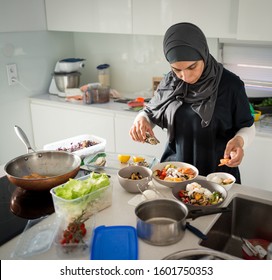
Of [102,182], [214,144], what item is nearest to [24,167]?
[102,182]

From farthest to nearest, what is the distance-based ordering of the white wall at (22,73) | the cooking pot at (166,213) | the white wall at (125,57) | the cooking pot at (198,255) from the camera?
the white wall at (125,57) → the white wall at (22,73) → the cooking pot at (166,213) → the cooking pot at (198,255)

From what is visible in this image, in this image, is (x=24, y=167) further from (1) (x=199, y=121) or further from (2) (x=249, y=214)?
(2) (x=249, y=214)

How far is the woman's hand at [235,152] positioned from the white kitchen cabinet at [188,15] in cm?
116

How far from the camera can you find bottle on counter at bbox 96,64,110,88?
3.14 meters

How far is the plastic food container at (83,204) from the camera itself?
1136 millimetres

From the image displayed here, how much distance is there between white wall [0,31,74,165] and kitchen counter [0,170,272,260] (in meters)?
1.77

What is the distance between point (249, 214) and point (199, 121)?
0.49 metres

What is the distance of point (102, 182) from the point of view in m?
1.23

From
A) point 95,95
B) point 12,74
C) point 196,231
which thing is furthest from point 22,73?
point 196,231

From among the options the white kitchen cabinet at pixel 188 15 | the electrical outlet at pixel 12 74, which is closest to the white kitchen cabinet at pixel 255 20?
the white kitchen cabinet at pixel 188 15

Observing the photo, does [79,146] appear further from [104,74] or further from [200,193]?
[104,74]

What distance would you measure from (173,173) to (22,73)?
2.05 metres

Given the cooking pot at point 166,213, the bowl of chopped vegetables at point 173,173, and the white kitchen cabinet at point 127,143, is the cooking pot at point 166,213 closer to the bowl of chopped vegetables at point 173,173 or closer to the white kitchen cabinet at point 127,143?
the bowl of chopped vegetables at point 173,173

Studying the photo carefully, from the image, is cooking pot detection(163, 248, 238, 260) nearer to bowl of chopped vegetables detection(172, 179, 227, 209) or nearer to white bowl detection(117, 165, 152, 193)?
bowl of chopped vegetables detection(172, 179, 227, 209)
